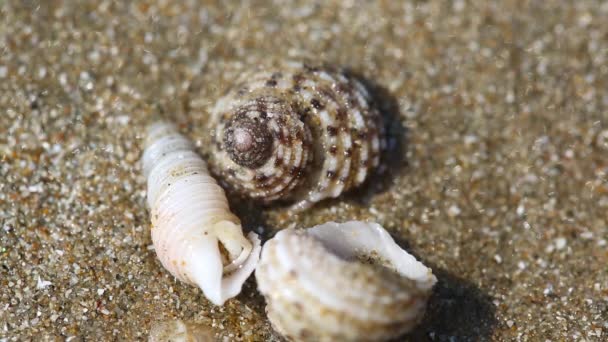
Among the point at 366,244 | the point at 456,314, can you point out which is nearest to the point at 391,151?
the point at 366,244

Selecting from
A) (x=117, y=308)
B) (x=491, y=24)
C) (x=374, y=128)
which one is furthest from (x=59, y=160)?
(x=491, y=24)

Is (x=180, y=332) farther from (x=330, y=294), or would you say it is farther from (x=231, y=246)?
(x=330, y=294)

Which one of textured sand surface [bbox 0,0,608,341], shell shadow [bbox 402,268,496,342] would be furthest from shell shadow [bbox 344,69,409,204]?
shell shadow [bbox 402,268,496,342]

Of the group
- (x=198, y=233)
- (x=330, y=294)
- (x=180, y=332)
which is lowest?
(x=180, y=332)

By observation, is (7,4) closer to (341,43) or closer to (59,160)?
(59,160)

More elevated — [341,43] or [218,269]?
[341,43]
